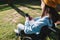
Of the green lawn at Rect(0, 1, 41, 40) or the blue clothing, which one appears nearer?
the blue clothing

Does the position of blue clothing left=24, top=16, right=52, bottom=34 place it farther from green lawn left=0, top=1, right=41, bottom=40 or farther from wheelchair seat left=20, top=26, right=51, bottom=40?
green lawn left=0, top=1, right=41, bottom=40

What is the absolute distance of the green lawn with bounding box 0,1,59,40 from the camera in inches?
218

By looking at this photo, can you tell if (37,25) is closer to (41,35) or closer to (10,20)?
(41,35)

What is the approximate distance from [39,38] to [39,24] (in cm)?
31

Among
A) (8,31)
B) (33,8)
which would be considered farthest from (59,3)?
(33,8)

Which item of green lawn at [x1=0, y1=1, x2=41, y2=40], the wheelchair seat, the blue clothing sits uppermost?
the blue clothing

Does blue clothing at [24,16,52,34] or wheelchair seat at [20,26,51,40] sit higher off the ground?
blue clothing at [24,16,52,34]

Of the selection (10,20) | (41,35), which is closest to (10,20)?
(10,20)

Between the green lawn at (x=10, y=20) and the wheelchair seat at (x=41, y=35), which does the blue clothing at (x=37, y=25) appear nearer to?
the wheelchair seat at (x=41, y=35)

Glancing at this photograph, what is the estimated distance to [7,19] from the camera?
6.75 m

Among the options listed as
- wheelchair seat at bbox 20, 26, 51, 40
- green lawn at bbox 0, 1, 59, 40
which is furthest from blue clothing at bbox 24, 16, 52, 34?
green lawn at bbox 0, 1, 59, 40

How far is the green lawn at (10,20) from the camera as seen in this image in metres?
5.54

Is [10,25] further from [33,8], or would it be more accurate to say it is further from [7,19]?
[33,8]

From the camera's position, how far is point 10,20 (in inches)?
260
